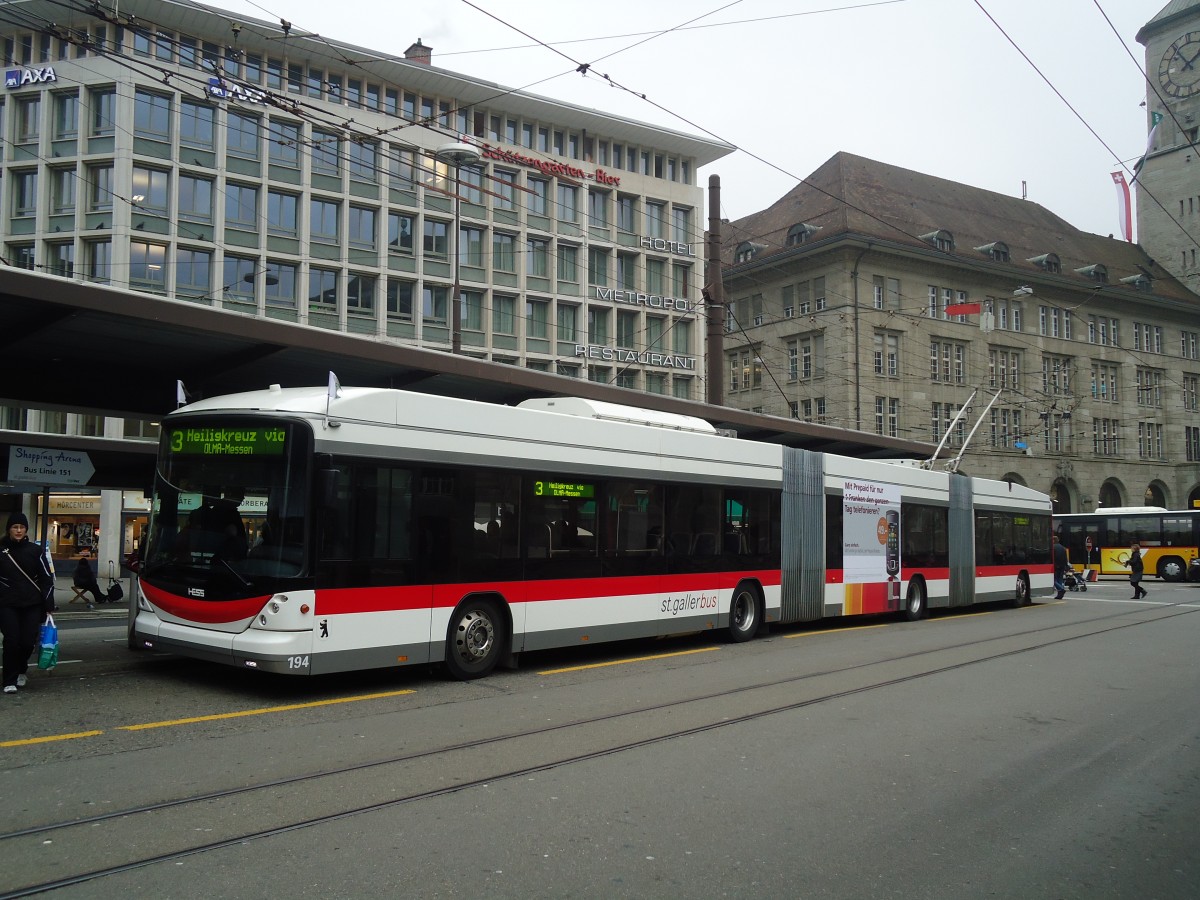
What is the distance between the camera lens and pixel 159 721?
818 cm

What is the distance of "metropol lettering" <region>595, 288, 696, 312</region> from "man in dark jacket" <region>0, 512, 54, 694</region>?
45636 millimetres

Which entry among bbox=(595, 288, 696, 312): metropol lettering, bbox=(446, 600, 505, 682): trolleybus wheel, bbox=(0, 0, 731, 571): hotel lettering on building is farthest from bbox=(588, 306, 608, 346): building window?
bbox=(446, 600, 505, 682): trolleybus wheel

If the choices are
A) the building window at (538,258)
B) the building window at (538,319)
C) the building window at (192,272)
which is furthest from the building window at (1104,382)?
the building window at (192,272)

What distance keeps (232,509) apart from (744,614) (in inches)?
342

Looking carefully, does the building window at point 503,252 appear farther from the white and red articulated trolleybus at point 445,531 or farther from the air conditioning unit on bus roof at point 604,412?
the air conditioning unit on bus roof at point 604,412

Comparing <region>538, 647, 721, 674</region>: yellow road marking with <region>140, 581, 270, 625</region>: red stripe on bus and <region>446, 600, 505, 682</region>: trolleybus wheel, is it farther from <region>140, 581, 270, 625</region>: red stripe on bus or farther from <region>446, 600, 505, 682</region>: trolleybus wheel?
<region>140, 581, 270, 625</region>: red stripe on bus

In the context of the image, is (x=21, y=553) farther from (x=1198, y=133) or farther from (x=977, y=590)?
(x=1198, y=133)

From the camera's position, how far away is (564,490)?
12.2m

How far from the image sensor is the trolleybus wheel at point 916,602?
20.7 m

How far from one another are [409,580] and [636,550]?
155 inches

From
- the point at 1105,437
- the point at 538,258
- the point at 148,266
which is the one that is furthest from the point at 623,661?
the point at 1105,437

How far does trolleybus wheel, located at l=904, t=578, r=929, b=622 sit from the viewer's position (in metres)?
20.7

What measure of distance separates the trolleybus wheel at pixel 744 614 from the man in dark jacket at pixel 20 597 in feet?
30.7

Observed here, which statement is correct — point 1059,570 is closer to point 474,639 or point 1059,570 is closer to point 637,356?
point 474,639
